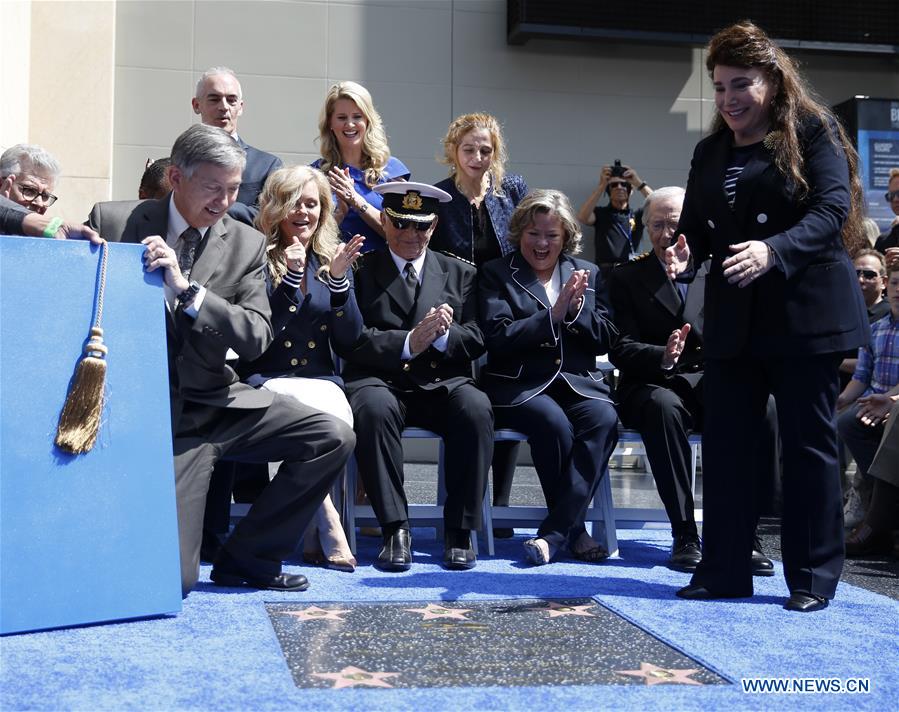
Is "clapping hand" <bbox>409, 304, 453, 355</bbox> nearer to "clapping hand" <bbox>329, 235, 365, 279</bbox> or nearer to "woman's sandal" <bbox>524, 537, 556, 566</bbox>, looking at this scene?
"clapping hand" <bbox>329, 235, 365, 279</bbox>

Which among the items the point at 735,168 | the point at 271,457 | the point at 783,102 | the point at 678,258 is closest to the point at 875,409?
the point at 678,258

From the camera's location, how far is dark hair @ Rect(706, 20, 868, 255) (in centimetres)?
391

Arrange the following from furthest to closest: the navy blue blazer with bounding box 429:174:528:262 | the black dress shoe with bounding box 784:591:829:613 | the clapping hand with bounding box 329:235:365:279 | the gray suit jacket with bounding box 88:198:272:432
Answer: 1. the navy blue blazer with bounding box 429:174:528:262
2. the clapping hand with bounding box 329:235:365:279
3. the black dress shoe with bounding box 784:591:829:613
4. the gray suit jacket with bounding box 88:198:272:432

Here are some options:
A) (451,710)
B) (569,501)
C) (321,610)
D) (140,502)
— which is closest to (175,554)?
(140,502)

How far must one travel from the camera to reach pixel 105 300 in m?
3.45

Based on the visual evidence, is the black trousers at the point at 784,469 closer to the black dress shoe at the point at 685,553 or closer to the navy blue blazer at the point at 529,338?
the black dress shoe at the point at 685,553

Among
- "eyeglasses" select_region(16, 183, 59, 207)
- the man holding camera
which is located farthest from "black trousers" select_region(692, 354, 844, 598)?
the man holding camera

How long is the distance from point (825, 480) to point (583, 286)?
142 cm

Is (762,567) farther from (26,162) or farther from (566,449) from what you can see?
(26,162)

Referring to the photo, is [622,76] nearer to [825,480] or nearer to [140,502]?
[825,480]

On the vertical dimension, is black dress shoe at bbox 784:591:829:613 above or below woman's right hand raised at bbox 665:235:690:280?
below

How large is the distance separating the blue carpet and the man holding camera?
4.89 meters

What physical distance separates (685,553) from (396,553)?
1207mm

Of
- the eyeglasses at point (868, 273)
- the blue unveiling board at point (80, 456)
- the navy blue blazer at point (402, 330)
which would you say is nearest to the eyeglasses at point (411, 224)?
the navy blue blazer at point (402, 330)
